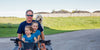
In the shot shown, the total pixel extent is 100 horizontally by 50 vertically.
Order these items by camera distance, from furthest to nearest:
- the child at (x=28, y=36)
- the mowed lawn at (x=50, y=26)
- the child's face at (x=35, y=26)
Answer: the mowed lawn at (x=50, y=26) → the child's face at (x=35, y=26) → the child at (x=28, y=36)

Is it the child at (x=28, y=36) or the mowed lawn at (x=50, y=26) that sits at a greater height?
the child at (x=28, y=36)

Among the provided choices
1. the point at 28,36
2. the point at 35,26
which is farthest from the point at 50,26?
the point at 28,36

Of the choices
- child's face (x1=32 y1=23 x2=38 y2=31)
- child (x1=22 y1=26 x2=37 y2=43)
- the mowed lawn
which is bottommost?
the mowed lawn

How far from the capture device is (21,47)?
4.28 metres

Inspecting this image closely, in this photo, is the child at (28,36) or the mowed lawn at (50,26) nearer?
the child at (28,36)

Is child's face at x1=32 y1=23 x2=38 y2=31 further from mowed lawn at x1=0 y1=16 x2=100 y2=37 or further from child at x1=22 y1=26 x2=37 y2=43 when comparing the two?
mowed lawn at x1=0 y1=16 x2=100 y2=37

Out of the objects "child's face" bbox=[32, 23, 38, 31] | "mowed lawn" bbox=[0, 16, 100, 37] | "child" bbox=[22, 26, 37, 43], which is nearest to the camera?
"child" bbox=[22, 26, 37, 43]

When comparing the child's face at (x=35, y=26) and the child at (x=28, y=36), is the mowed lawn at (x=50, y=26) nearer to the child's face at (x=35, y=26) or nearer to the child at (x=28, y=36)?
the child's face at (x=35, y=26)

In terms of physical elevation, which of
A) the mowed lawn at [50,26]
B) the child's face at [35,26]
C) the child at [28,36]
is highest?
the child's face at [35,26]

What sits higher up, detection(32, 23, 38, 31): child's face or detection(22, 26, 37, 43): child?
detection(32, 23, 38, 31): child's face

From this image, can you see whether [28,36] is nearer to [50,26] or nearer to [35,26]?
[35,26]

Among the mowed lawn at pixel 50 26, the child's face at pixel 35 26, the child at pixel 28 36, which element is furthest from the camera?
the mowed lawn at pixel 50 26

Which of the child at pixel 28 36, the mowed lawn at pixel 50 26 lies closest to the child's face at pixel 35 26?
the child at pixel 28 36

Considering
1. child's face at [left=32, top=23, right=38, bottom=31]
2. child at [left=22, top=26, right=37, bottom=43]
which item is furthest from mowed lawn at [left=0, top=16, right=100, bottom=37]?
child at [left=22, top=26, right=37, bottom=43]
